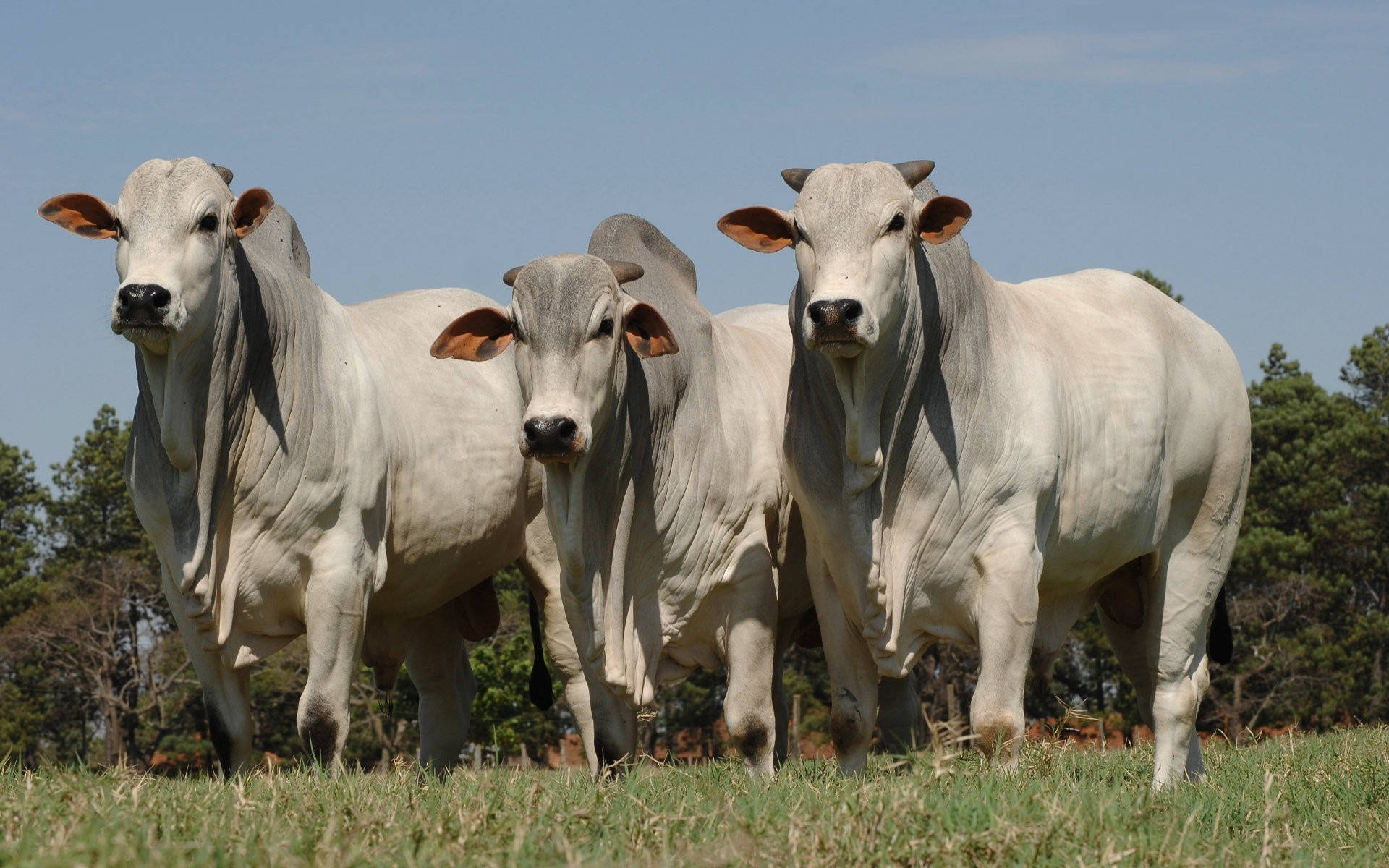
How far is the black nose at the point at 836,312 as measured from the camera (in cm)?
611

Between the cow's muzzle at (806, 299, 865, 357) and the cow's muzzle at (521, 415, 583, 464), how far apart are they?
39.4 inches

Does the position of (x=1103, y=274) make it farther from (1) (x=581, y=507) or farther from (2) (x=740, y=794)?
(2) (x=740, y=794)

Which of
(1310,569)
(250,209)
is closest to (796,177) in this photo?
(250,209)

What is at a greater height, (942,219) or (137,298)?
(942,219)

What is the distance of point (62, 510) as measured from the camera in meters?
38.2

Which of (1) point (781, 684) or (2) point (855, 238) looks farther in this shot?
(1) point (781, 684)

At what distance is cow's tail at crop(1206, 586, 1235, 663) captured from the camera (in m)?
8.89

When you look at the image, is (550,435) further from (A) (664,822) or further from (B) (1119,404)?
(B) (1119,404)

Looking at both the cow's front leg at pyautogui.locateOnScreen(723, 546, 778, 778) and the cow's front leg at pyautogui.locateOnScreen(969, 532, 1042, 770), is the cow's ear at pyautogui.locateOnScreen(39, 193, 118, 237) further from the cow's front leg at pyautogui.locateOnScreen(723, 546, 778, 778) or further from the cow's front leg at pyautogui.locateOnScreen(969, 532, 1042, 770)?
the cow's front leg at pyautogui.locateOnScreen(969, 532, 1042, 770)

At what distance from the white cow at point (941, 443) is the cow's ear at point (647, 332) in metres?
0.49

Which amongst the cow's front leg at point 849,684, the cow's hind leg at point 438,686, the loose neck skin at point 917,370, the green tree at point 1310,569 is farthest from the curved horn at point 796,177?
the green tree at point 1310,569

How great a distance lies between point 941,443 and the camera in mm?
6746

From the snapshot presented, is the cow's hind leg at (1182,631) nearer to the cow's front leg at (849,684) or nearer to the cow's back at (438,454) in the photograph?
the cow's front leg at (849,684)

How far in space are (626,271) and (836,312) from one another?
4.96 feet
